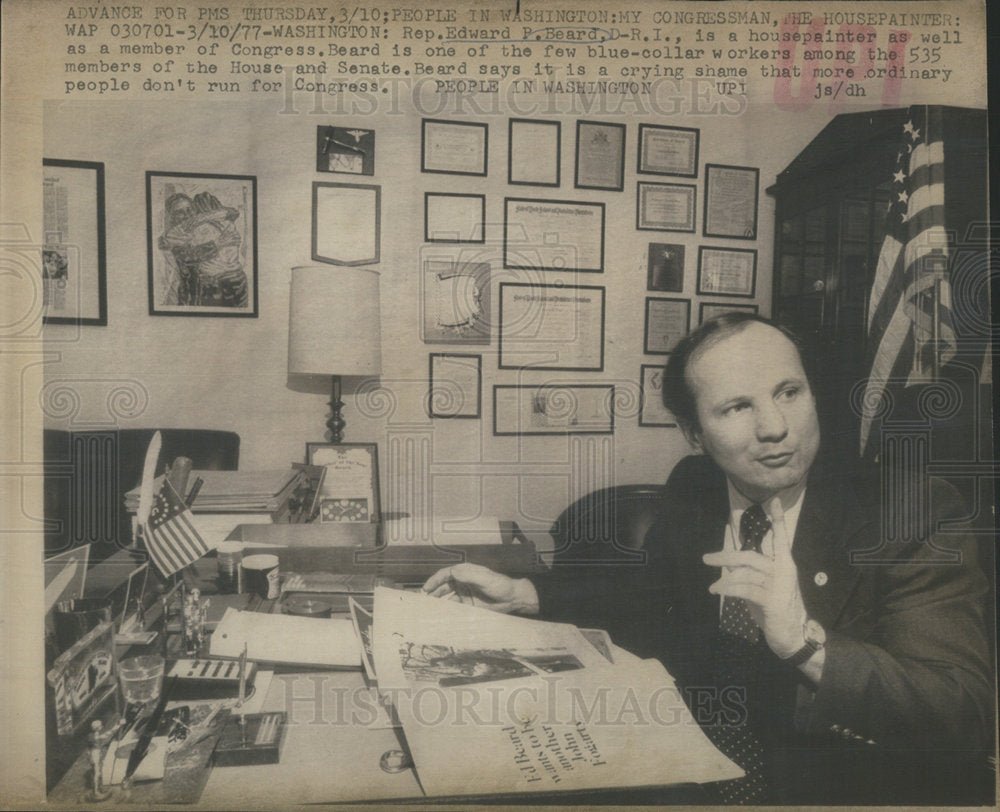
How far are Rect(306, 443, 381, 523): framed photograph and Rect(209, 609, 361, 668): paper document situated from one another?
A: 0.18 m

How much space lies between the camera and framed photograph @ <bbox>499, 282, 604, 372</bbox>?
48.1 inches

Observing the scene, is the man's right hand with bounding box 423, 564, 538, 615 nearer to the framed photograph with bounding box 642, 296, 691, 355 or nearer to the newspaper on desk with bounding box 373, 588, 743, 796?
the newspaper on desk with bounding box 373, 588, 743, 796

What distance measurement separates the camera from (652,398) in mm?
1235

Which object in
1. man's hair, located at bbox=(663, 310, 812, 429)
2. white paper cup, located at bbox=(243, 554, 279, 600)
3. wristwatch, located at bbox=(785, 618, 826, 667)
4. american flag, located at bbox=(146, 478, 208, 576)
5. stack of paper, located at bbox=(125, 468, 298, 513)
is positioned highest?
man's hair, located at bbox=(663, 310, 812, 429)

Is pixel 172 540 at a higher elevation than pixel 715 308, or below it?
below

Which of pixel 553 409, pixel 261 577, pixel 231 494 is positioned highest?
pixel 553 409

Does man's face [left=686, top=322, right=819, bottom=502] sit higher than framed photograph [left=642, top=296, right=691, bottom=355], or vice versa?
framed photograph [left=642, top=296, right=691, bottom=355]

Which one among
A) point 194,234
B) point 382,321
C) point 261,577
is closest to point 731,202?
point 382,321

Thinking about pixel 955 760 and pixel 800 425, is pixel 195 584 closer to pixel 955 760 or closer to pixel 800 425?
pixel 800 425

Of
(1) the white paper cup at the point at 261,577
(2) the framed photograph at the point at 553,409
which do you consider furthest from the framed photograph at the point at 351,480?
(2) the framed photograph at the point at 553,409

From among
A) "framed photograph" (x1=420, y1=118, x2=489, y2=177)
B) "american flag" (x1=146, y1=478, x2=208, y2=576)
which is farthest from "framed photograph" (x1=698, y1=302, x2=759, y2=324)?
"american flag" (x1=146, y1=478, x2=208, y2=576)

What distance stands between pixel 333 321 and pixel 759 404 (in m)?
0.76

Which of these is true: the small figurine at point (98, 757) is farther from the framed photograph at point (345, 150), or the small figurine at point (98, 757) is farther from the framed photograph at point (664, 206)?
the framed photograph at point (664, 206)

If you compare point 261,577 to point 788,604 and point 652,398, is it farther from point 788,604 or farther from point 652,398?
point 788,604
